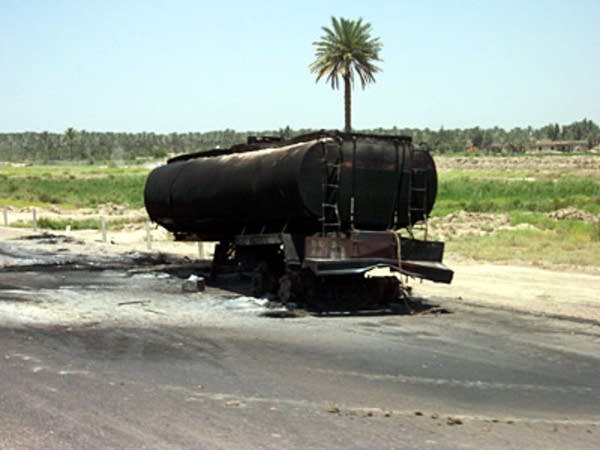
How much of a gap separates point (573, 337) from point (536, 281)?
25.7 ft

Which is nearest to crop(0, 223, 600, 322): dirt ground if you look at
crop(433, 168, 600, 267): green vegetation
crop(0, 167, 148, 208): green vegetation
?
crop(433, 168, 600, 267): green vegetation

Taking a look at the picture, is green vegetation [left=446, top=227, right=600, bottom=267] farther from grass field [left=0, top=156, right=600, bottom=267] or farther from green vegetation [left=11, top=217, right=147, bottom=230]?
green vegetation [left=11, top=217, right=147, bottom=230]

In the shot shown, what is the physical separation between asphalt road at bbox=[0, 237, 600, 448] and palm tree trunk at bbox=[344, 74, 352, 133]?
41309 mm

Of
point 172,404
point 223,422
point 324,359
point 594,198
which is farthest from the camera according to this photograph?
point 594,198

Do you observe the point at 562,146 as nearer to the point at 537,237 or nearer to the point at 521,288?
the point at 537,237

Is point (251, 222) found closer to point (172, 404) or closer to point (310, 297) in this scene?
point (310, 297)

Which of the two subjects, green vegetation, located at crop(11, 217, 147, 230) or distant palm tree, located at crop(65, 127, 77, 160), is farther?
distant palm tree, located at crop(65, 127, 77, 160)

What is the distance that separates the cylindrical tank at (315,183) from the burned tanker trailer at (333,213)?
2 centimetres

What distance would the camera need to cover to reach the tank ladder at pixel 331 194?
50.6 feet

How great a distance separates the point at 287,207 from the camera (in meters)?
15.8

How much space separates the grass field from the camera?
27.3 metres

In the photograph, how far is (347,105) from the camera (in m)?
59.2

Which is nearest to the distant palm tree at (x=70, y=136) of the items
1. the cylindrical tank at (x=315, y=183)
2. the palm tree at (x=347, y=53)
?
the palm tree at (x=347, y=53)

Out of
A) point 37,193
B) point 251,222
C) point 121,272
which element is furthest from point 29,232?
point 37,193
